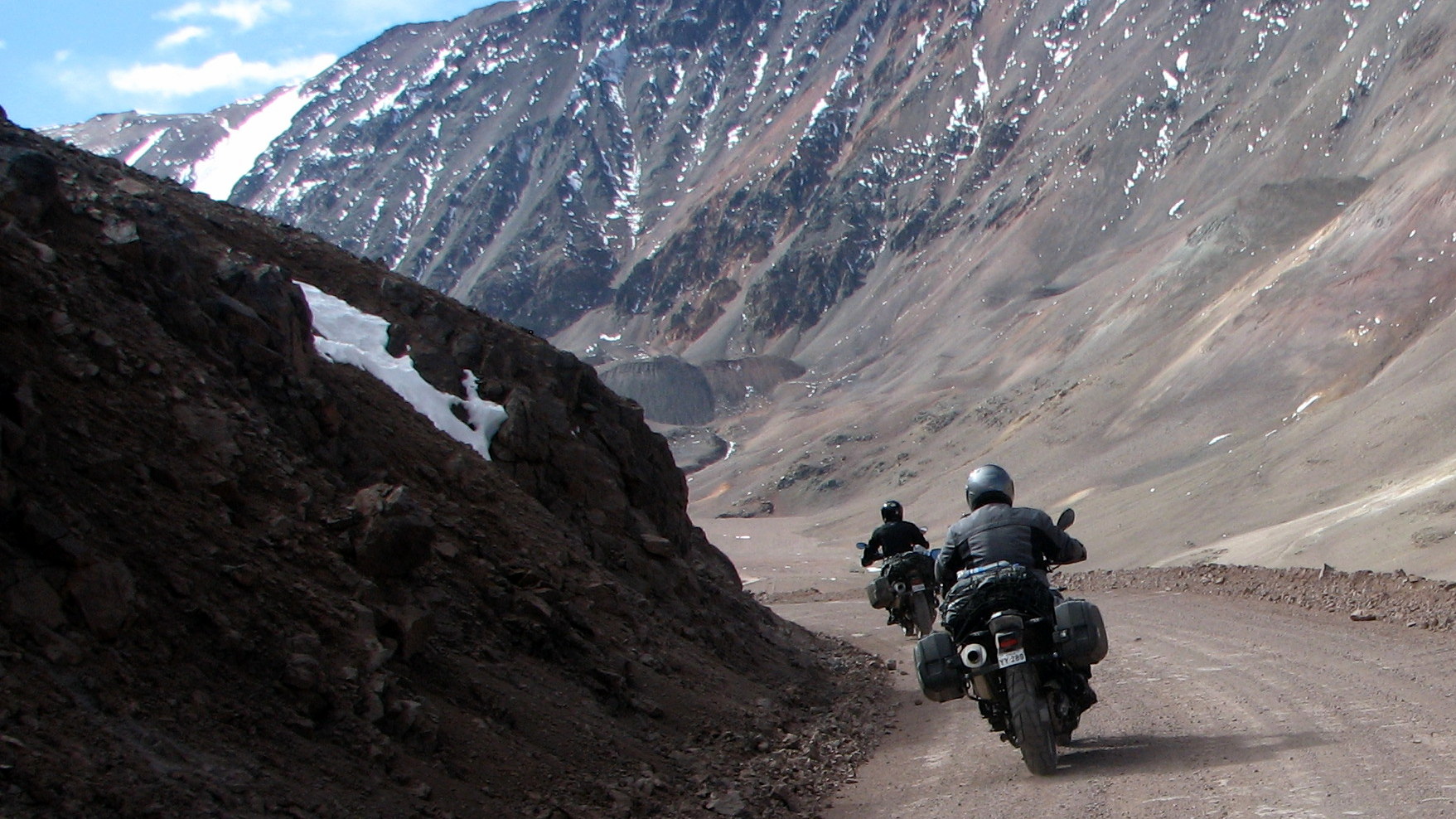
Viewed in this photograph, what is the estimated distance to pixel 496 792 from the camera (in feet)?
23.7

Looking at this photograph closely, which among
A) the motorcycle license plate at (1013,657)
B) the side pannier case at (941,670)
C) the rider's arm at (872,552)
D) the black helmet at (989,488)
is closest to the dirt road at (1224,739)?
the side pannier case at (941,670)

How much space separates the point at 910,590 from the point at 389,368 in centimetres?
583

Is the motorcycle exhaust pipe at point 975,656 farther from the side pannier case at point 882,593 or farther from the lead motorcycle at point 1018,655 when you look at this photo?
the side pannier case at point 882,593

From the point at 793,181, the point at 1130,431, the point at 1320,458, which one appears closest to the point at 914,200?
the point at 793,181

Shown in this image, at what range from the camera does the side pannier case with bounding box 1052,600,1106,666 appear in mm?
7586

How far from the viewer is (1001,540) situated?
7.95m

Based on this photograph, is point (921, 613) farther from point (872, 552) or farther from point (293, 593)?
point (293, 593)

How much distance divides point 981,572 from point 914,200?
156 metres

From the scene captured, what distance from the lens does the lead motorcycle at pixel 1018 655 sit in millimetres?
7484

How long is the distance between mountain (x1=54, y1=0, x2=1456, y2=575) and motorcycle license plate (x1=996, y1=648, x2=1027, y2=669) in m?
17.8

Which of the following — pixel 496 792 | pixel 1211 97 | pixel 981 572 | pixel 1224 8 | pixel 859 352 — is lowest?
pixel 496 792

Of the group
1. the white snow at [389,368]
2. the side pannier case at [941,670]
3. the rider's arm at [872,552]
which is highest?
the white snow at [389,368]

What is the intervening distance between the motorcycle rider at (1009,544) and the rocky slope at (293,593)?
5.51ft

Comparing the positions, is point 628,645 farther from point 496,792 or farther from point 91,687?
point 91,687
